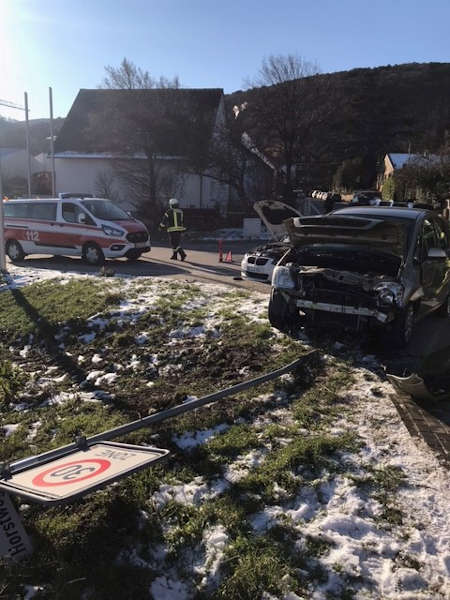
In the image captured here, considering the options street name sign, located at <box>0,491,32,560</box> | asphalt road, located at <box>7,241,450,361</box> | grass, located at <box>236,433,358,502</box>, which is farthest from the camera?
asphalt road, located at <box>7,241,450,361</box>

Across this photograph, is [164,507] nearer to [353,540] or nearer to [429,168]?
[353,540]

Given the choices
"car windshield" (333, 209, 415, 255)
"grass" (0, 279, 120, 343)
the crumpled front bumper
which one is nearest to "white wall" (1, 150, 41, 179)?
"grass" (0, 279, 120, 343)

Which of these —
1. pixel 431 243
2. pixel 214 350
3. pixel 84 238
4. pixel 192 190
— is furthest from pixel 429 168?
pixel 214 350

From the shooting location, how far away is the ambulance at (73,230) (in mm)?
13938

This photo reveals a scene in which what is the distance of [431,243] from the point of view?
724 cm

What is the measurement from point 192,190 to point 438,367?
2515cm

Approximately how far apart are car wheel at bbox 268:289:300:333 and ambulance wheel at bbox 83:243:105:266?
8.40 metres

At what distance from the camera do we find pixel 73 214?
46.8ft

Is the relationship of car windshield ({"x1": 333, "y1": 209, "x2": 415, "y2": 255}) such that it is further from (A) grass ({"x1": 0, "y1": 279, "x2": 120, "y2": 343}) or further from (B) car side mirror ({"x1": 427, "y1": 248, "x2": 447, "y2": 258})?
(A) grass ({"x1": 0, "y1": 279, "x2": 120, "y2": 343})

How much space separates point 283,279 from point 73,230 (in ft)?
30.6

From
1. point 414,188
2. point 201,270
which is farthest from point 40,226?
point 414,188

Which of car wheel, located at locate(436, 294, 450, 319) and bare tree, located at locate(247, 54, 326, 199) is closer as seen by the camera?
car wheel, located at locate(436, 294, 450, 319)

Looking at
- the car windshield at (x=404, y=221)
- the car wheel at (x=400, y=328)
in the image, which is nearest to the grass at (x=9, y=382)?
the car wheel at (x=400, y=328)

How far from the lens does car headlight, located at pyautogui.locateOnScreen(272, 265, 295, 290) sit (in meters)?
6.47
